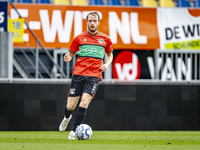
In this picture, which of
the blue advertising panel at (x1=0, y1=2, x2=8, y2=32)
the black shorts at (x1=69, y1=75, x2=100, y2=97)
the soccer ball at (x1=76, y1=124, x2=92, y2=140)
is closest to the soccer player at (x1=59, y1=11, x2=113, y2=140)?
the black shorts at (x1=69, y1=75, x2=100, y2=97)

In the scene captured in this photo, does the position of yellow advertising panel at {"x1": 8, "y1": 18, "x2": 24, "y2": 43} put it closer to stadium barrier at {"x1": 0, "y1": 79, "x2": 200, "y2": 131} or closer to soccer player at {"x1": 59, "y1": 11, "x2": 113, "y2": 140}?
stadium barrier at {"x1": 0, "y1": 79, "x2": 200, "y2": 131}

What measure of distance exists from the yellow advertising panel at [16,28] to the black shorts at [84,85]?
366 centimetres

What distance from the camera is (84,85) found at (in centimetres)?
594

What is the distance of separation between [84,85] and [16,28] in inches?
153

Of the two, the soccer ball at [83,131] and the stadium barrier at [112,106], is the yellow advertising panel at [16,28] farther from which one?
the soccer ball at [83,131]

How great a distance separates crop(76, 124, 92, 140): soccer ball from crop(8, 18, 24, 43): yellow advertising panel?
4.16 m

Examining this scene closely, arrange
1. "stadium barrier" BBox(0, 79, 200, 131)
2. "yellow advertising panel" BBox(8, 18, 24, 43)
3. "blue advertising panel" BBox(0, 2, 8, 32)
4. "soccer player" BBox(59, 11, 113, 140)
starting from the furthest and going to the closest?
1. "yellow advertising panel" BBox(8, 18, 24, 43)
2. "blue advertising panel" BBox(0, 2, 8, 32)
3. "stadium barrier" BBox(0, 79, 200, 131)
4. "soccer player" BBox(59, 11, 113, 140)

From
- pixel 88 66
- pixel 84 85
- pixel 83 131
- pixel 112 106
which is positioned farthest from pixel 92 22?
pixel 112 106

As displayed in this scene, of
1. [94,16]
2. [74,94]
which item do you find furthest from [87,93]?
[94,16]

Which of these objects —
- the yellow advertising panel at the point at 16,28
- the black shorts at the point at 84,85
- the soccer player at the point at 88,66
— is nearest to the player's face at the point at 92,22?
the soccer player at the point at 88,66

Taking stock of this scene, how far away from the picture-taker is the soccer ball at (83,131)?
5645 mm

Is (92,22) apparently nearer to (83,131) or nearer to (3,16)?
(83,131)

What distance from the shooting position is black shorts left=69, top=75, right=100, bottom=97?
5.89 metres

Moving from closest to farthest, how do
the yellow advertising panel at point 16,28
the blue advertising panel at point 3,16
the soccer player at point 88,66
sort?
the soccer player at point 88,66 → the blue advertising panel at point 3,16 → the yellow advertising panel at point 16,28
